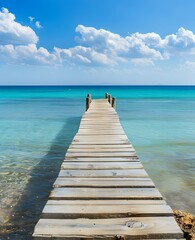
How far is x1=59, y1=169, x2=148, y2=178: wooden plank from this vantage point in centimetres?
462

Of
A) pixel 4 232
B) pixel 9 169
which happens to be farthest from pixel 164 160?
pixel 4 232

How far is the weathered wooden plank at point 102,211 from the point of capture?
3166mm

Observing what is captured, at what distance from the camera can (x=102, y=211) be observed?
3.24m

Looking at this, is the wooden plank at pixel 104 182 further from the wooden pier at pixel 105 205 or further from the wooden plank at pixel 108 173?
the wooden plank at pixel 108 173

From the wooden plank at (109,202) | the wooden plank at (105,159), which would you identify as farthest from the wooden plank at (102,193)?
the wooden plank at (105,159)

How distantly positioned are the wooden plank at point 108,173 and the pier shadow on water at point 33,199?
1172 mm

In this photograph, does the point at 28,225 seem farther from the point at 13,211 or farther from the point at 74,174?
the point at 74,174

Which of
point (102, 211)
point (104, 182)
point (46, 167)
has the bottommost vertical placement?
point (46, 167)

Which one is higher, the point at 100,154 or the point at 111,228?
the point at 111,228

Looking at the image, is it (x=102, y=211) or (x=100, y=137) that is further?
(x=100, y=137)

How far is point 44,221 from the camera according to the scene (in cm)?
302

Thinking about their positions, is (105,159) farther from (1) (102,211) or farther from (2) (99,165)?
(1) (102,211)

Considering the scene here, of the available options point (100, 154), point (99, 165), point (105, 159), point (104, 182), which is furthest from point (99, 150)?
point (104, 182)

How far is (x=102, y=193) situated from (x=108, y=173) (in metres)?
0.93
